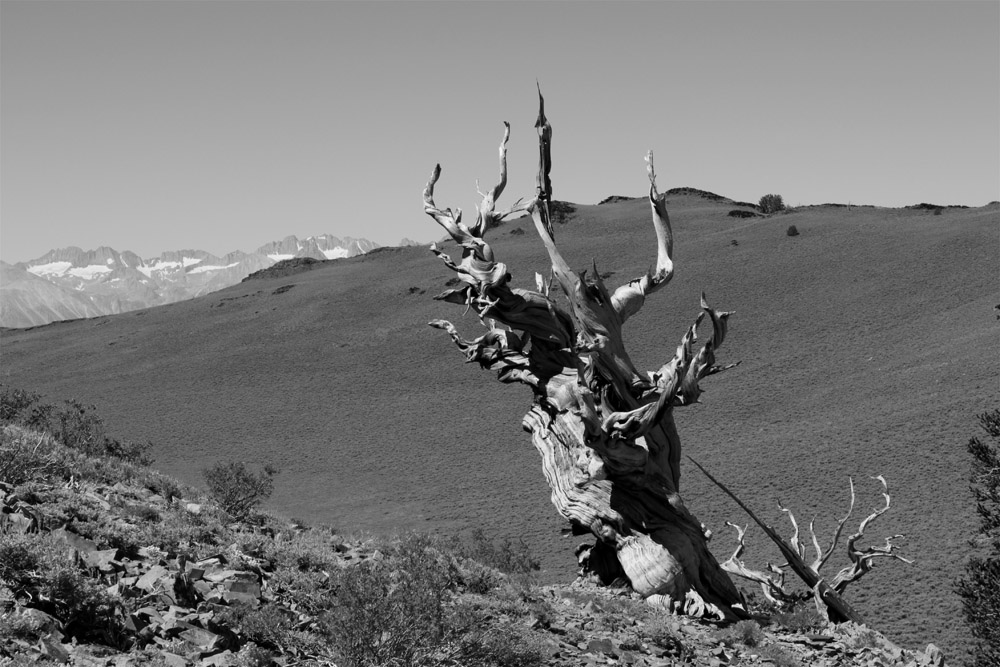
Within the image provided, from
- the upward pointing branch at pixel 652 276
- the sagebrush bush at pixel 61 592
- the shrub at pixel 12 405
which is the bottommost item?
the sagebrush bush at pixel 61 592

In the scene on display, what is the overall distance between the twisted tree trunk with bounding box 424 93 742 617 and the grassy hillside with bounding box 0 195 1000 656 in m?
8.24

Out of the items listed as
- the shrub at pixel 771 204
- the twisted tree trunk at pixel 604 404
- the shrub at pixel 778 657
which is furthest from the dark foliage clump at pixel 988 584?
the shrub at pixel 771 204

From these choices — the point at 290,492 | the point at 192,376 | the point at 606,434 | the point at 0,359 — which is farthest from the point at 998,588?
the point at 0,359

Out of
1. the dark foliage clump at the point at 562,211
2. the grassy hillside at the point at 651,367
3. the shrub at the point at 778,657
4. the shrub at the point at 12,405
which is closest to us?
the shrub at the point at 778,657

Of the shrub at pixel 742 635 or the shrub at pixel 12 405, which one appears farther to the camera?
the shrub at pixel 12 405

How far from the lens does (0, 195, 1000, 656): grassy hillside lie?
28.1 m

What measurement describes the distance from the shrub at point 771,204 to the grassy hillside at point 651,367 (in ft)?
26.1

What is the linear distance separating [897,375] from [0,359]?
59.5 meters

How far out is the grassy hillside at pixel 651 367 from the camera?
28.1 meters

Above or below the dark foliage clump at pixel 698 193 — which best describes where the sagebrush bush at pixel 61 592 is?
below

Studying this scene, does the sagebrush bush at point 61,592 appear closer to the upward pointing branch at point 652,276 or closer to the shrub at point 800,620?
the upward pointing branch at point 652,276

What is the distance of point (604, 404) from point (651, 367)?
116ft

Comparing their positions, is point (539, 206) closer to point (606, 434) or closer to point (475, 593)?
point (606, 434)

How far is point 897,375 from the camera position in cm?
3994
